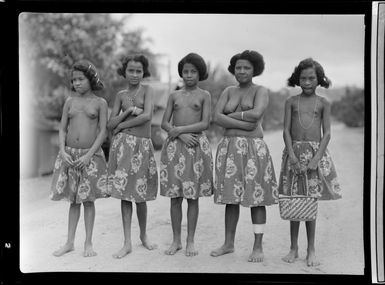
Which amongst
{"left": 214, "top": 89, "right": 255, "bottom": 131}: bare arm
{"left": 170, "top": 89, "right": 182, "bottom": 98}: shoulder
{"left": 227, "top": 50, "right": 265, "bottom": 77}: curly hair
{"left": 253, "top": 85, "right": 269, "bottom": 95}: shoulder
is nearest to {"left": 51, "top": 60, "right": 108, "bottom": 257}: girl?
{"left": 170, "top": 89, "right": 182, "bottom": 98}: shoulder

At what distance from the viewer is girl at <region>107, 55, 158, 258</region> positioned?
4.50m

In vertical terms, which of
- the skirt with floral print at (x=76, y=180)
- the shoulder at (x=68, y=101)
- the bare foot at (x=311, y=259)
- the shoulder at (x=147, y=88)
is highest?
the shoulder at (x=147, y=88)

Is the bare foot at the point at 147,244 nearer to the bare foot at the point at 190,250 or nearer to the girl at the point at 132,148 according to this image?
the girl at the point at 132,148

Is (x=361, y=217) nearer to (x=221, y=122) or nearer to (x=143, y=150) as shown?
(x=221, y=122)

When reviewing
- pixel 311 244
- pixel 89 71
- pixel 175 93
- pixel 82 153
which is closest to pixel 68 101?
pixel 89 71

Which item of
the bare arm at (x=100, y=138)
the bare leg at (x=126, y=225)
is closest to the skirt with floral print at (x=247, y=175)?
the bare leg at (x=126, y=225)

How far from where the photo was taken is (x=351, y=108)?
4.43 m

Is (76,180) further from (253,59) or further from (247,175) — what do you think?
(253,59)

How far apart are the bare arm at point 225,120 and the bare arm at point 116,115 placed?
2.10 feet

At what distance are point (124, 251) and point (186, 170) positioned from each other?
0.75m

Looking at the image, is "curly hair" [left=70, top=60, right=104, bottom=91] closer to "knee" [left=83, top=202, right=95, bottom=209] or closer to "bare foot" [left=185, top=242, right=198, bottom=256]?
"knee" [left=83, top=202, right=95, bottom=209]

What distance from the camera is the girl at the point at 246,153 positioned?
14.5 feet

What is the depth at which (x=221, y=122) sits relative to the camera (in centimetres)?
446
